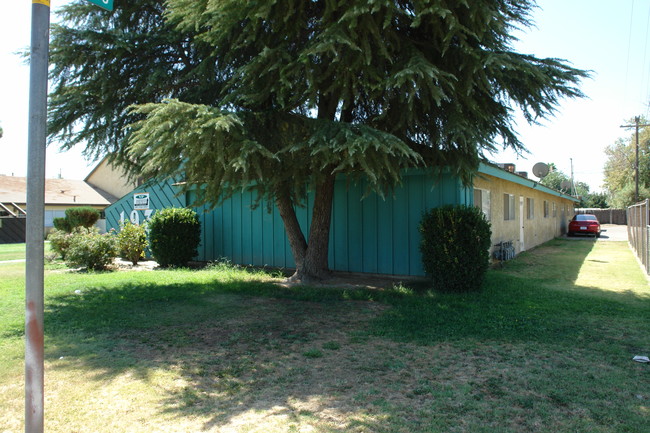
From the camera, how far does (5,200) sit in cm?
3052

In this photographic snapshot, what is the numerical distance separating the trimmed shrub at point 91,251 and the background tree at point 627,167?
1609 inches

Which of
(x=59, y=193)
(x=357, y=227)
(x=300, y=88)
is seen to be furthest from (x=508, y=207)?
(x=59, y=193)

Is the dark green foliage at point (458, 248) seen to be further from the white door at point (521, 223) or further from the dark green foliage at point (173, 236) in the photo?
the white door at point (521, 223)

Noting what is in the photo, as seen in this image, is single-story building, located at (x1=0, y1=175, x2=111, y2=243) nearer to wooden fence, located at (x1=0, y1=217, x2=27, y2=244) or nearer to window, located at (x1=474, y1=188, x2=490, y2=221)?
wooden fence, located at (x1=0, y1=217, x2=27, y2=244)

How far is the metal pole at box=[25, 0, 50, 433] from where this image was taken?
2549mm

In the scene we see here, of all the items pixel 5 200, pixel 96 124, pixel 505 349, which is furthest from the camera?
pixel 5 200

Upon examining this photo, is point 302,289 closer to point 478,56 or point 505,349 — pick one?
point 505,349

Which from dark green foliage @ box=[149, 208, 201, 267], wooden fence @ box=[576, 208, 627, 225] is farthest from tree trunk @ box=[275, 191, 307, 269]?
wooden fence @ box=[576, 208, 627, 225]

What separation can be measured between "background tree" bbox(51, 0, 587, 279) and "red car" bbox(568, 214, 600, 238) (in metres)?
20.4

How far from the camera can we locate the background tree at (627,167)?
125 feet

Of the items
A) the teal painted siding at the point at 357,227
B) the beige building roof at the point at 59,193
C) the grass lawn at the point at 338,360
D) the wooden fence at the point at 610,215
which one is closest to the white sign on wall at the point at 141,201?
the teal painted siding at the point at 357,227

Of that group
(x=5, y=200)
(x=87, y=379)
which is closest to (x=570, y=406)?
(x=87, y=379)

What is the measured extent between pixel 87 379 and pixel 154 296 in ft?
14.7

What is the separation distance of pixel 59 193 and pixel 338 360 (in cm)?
3454
